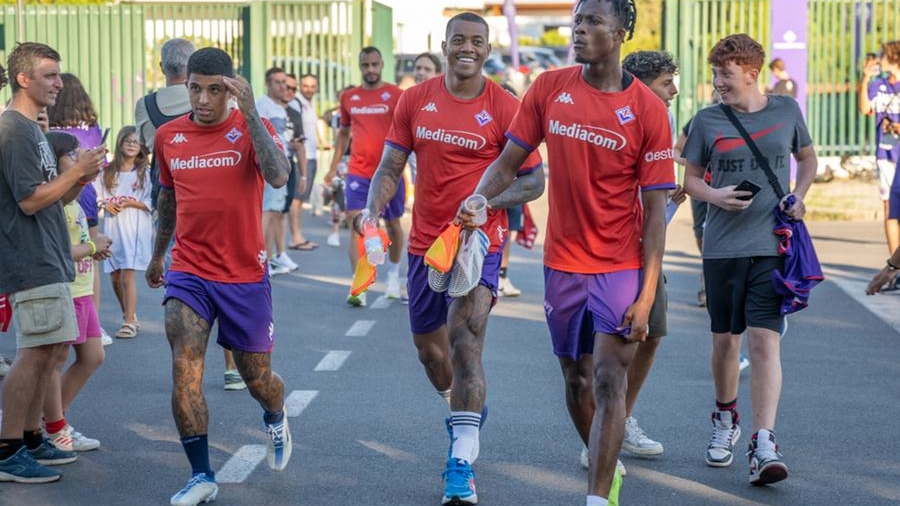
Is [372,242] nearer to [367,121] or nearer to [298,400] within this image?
[298,400]

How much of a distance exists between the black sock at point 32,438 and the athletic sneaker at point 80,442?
24 cm

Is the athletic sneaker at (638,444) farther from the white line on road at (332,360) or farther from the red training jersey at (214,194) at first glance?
the white line on road at (332,360)

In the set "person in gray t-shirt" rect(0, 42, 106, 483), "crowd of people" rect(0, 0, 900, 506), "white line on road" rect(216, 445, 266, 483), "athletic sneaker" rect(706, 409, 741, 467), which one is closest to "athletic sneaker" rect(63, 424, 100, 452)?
"crowd of people" rect(0, 0, 900, 506)

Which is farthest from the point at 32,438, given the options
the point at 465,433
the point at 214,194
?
the point at 465,433

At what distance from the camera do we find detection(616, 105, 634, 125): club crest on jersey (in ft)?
18.9

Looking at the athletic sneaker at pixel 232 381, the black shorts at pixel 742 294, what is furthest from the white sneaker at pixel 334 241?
the black shorts at pixel 742 294

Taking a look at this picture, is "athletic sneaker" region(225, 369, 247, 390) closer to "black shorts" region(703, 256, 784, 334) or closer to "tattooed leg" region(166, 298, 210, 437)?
"tattooed leg" region(166, 298, 210, 437)

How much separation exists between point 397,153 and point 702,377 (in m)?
3.08

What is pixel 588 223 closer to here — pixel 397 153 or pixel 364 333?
pixel 397 153

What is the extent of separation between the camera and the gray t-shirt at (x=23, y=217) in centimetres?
653

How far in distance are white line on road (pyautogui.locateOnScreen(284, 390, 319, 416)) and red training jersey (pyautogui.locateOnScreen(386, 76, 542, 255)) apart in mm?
1656

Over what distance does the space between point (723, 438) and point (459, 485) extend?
145cm

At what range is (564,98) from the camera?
5.87 meters

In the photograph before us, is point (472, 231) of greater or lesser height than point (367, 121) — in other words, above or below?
below
